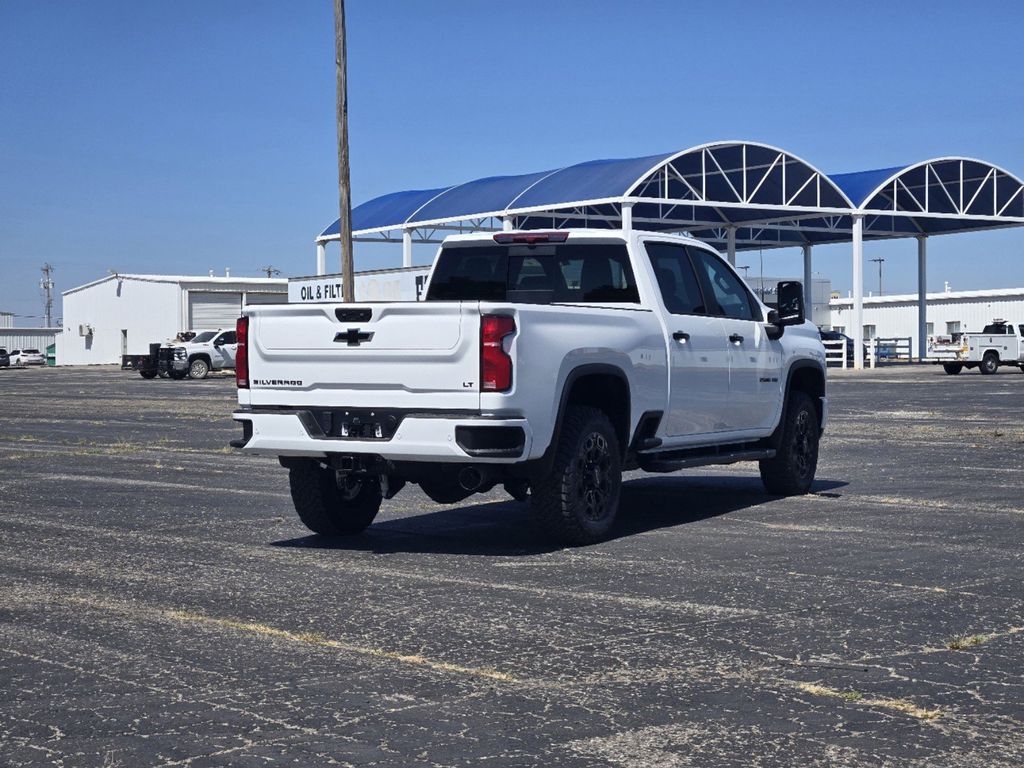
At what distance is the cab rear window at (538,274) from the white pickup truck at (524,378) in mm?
11

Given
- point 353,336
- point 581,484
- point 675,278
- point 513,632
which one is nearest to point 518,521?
point 581,484

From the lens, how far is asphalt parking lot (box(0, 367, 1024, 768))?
5.09m

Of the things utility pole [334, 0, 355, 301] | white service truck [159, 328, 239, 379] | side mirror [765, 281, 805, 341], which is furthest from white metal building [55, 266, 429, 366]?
side mirror [765, 281, 805, 341]

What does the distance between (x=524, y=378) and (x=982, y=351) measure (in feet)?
158

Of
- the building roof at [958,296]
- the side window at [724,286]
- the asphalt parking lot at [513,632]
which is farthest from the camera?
A: the building roof at [958,296]

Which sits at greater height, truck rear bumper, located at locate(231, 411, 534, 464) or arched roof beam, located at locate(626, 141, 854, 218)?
arched roof beam, located at locate(626, 141, 854, 218)

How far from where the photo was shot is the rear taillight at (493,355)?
8.99 meters

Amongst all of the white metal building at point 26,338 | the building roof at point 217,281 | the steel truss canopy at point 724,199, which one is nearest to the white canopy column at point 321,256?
the steel truss canopy at point 724,199

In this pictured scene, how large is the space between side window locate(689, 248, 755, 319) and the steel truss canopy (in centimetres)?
3511

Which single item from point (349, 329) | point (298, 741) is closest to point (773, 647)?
point (298, 741)

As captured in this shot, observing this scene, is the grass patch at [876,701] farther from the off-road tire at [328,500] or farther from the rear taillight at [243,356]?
the rear taillight at [243,356]

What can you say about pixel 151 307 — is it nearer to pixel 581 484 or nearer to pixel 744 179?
pixel 744 179

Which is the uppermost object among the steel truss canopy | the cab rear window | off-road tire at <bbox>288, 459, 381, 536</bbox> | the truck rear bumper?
the steel truss canopy

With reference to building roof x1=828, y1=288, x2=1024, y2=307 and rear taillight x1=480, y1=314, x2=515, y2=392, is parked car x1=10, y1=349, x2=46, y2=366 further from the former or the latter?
rear taillight x1=480, y1=314, x2=515, y2=392
